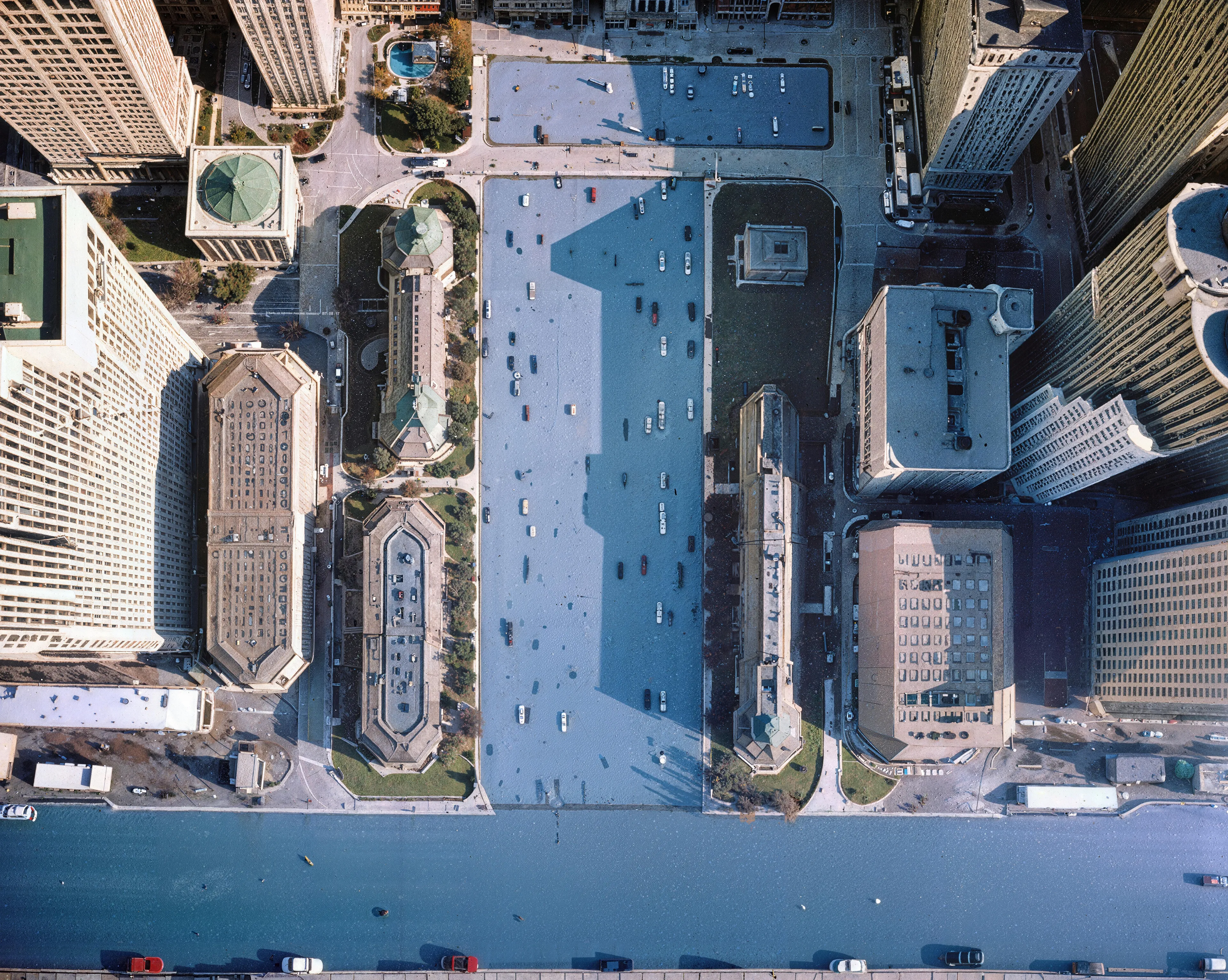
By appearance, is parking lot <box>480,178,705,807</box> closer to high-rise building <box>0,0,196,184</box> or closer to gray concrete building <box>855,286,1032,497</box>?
gray concrete building <box>855,286,1032,497</box>

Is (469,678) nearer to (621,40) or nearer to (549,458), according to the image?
(549,458)

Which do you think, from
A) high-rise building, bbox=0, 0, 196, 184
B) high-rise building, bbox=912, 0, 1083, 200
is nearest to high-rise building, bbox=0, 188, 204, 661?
high-rise building, bbox=0, 0, 196, 184

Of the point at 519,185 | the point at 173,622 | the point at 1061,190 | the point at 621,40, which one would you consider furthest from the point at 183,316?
the point at 1061,190

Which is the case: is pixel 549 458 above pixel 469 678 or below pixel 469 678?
above

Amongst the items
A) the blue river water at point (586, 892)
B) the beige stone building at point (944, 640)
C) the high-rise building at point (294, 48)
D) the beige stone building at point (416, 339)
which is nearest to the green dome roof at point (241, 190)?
the high-rise building at point (294, 48)

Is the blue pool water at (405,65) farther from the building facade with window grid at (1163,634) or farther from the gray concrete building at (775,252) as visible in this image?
the building facade with window grid at (1163,634)

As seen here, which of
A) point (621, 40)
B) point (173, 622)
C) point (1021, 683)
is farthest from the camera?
point (621, 40)
